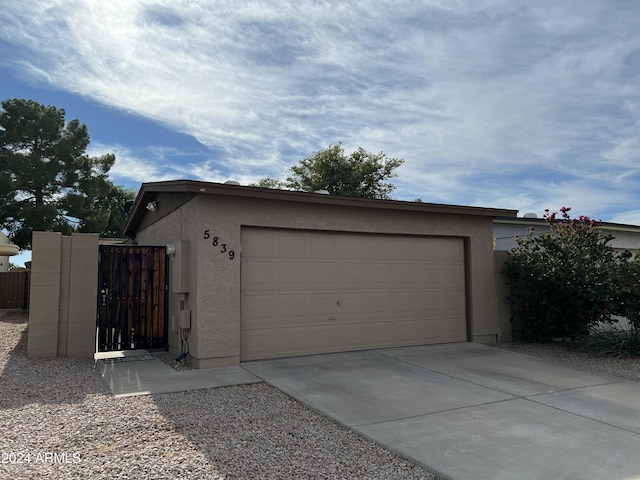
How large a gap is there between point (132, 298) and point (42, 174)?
1817cm

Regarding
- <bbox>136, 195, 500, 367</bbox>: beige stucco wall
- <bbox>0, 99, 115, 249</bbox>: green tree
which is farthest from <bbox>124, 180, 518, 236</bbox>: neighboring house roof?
<bbox>0, 99, 115, 249</bbox>: green tree

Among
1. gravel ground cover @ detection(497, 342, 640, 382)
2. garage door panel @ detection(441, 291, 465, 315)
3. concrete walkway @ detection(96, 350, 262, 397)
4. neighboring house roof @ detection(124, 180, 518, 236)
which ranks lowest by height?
gravel ground cover @ detection(497, 342, 640, 382)

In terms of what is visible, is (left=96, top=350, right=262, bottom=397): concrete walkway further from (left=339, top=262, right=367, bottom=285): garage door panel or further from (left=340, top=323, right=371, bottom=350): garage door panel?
(left=339, top=262, right=367, bottom=285): garage door panel

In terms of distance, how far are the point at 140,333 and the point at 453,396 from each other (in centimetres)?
590

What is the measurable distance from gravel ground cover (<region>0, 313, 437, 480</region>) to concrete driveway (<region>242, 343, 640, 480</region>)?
15.2 inches

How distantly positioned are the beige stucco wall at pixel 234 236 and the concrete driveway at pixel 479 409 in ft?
2.77

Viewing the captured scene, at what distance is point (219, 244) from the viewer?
7.41 m

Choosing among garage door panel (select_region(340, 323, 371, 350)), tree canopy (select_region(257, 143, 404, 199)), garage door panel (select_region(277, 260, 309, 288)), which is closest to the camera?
garage door panel (select_region(277, 260, 309, 288))

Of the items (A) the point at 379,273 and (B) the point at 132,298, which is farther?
(A) the point at 379,273

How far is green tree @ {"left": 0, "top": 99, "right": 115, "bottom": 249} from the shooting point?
22.1 metres

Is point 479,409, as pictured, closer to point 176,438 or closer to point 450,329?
point 176,438

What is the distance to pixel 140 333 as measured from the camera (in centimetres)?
855

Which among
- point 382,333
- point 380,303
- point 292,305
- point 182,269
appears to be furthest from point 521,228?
point 182,269

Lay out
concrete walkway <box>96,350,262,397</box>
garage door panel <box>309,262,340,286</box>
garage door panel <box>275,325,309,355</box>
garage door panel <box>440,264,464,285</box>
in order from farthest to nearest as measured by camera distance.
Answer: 1. garage door panel <box>440,264,464,285</box>
2. garage door panel <box>309,262,340,286</box>
3. garage door panel <box>275,325,309,355</box>
4. concrete walkway <box>96,350,262,397</box>
